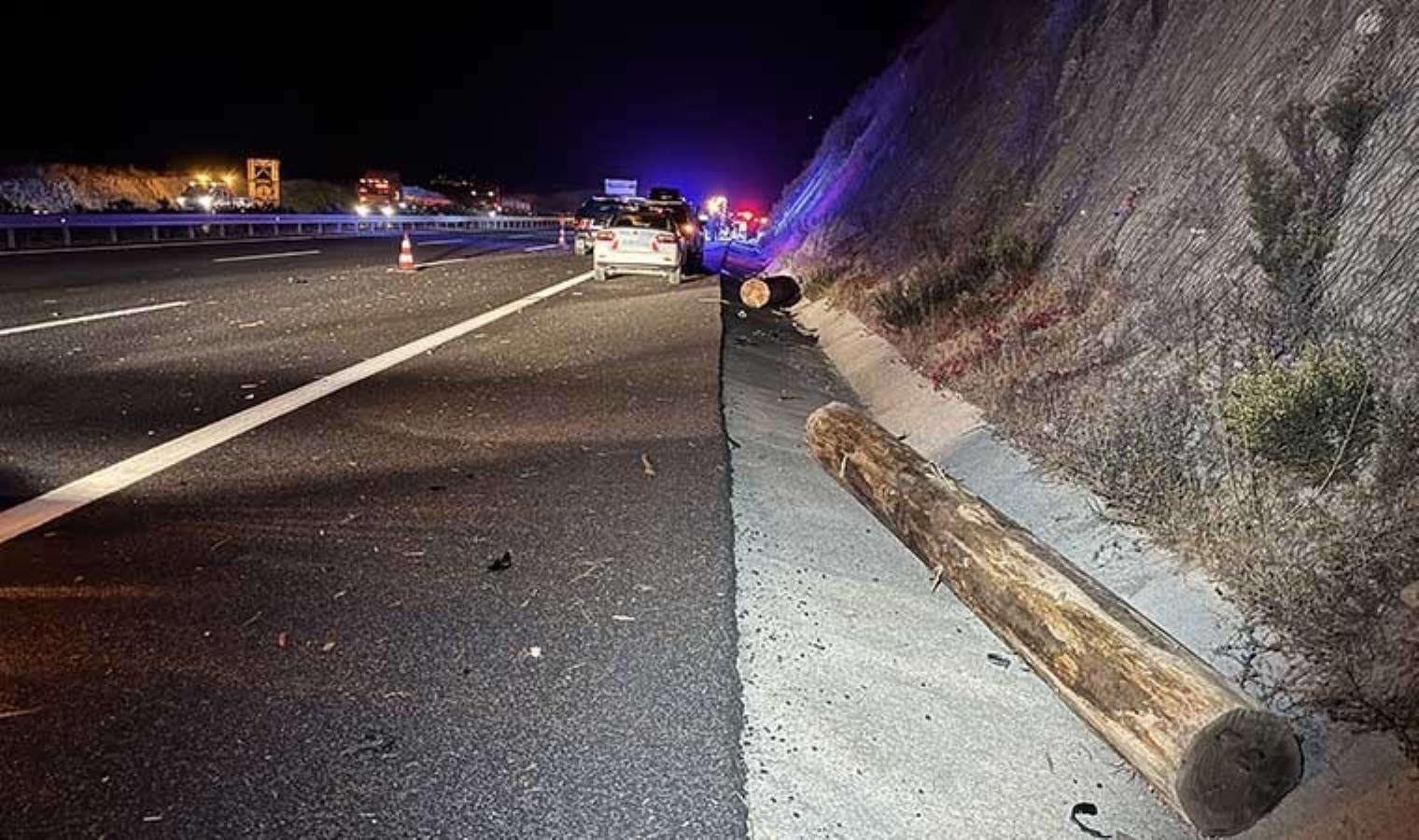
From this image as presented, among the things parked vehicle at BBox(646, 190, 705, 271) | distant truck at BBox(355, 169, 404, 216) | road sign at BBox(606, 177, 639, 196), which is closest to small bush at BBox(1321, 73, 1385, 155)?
parked vehicle at BBox(646, 190, 705, 271)

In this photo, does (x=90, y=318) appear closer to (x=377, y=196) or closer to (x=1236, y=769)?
(x=1236, y=769)

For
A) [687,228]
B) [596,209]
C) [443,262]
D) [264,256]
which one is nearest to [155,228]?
[264,256]

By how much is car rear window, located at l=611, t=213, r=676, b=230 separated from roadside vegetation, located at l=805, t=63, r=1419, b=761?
13.7 metres

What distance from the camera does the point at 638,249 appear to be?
21.6m

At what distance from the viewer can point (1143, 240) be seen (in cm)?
884

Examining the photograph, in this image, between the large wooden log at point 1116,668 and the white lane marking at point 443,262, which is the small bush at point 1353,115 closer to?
the large wooden log at point 1116,668

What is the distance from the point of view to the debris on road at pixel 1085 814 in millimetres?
3538

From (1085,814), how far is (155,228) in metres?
31.8

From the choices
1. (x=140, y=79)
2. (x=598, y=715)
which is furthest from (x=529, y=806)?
(x=140, y=79)

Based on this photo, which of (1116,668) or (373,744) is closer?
(373,744)

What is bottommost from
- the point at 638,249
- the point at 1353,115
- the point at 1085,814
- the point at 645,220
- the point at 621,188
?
the point at 1085,814

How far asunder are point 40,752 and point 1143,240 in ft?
28.0

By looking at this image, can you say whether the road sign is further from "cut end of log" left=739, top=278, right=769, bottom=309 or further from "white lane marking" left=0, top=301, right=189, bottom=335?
"white lane marking" left=0, top=301, right=189, bottom=335

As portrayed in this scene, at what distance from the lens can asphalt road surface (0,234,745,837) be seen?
3.21 meters
